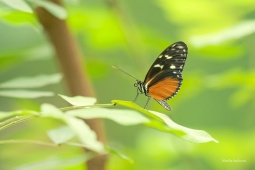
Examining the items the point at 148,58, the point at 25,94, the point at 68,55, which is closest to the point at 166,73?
the point at 68,55

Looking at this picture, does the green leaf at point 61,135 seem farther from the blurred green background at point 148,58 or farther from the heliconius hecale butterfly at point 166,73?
the heliconius hecale butterfly at point 166,73

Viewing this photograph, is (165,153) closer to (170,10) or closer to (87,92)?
(170,10)

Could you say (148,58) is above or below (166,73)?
above

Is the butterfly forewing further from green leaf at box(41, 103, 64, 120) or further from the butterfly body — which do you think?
green leaf at box(41, 103, 64, 120)

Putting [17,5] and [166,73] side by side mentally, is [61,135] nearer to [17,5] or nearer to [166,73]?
[17,5]

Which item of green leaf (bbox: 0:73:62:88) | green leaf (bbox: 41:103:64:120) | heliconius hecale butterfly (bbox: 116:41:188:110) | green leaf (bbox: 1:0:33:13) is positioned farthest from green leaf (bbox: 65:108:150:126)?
heliconius hecale butterfly (bbox: 116:41:188:110)

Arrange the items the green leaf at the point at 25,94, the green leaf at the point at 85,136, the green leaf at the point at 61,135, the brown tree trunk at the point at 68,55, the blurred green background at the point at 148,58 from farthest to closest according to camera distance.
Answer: the blurred green background at the point at 148,58 → the brown tree trunk at the point at 68,55 → the green leaf at the point at 25,94 → the green leaf at the point at 61,135 → the green leaf at the point at 85,136

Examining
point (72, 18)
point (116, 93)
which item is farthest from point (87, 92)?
point (116, 93)

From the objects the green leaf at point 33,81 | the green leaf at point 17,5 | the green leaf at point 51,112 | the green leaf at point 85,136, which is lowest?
the green leaf at point 85,136

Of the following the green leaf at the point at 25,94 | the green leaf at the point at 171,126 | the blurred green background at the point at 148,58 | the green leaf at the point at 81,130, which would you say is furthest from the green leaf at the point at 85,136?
the blurred green background at the point at 148,58
